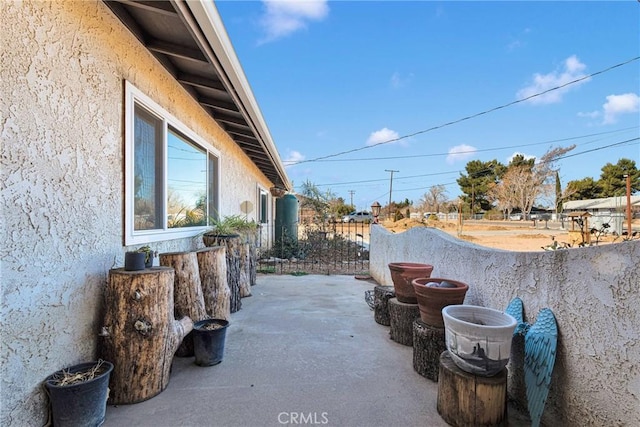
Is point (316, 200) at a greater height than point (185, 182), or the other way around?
point (316, 200)

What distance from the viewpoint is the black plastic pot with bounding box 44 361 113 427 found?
1.74 m

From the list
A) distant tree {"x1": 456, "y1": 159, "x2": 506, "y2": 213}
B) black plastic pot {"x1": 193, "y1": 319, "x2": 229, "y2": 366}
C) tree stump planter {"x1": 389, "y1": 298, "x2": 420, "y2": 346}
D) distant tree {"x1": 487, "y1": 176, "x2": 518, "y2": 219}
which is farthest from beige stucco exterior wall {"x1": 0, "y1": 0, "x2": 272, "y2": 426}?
distant tree {"x1": 456, "y1": 159, "x2": 506, "y2": 213}

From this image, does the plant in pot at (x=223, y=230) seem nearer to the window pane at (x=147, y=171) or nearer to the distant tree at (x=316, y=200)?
the window pane at (x=147, y=171)

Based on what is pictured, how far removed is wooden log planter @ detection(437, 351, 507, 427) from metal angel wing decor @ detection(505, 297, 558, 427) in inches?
6.8

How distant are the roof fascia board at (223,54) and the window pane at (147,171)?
94cm

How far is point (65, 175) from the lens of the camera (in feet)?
6.48

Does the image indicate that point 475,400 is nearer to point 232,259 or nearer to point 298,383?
point 298,383

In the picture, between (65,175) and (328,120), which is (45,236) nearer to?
(65,175)

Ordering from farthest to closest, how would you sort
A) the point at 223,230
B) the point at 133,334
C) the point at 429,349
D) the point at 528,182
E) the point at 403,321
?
the point at 528,182
the point at 223,230
the point at 403,321
the point at 429,349
the point at 133,334

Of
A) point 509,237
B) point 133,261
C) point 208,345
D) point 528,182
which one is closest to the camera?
point 133,261

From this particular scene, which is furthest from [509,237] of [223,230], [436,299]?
[436,299]

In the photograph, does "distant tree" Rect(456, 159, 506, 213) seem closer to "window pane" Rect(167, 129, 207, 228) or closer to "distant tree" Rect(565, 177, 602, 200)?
"distant tree" Rect(565, 177, 602, 200)

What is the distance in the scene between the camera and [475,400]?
1.85 metres

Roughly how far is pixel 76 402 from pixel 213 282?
181 cm
